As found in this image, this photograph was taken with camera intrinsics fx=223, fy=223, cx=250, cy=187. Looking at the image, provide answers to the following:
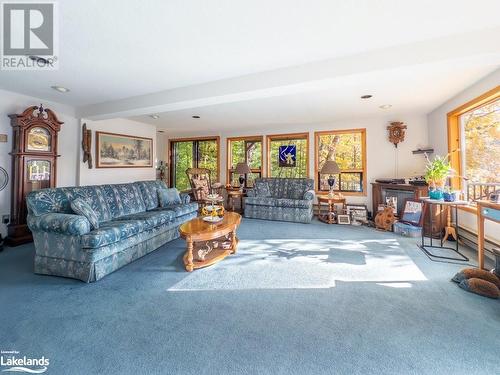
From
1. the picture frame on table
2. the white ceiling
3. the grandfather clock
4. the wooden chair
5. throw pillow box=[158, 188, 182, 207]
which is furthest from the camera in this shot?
the wooden chair

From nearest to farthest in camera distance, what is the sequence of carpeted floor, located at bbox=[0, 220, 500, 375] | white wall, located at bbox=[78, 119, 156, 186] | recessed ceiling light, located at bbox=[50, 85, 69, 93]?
carpeted floor, located at bbox=[0, 220, 500, 375] < recessed ceiling light, located at bbox=[50, 85, 69, 93] < white wall, located at bbox=[78, 119, 156, 186]

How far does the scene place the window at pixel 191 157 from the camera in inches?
269

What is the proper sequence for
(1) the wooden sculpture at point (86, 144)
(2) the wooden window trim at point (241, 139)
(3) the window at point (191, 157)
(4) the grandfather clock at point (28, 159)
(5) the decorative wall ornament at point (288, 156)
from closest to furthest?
(4) the grandfather clock at point (28, 159)
(1) the wooden sculpture at point (86, 144)
(5) the decorative wall ornament at point (288, 156)
(2) the wooden window trim at point (241, 139)
(3) the window at point (191, 157)

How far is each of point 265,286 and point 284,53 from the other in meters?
2.37

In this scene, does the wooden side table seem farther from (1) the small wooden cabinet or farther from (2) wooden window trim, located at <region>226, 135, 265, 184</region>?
(2) wooden window trim, located at <region>226, 135, 265, 184</region>

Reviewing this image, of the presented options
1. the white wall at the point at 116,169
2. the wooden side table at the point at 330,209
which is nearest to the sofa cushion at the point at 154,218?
the white wall at the point at 116,169

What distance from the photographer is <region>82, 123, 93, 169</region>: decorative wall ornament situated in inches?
172

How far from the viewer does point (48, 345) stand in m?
1.44

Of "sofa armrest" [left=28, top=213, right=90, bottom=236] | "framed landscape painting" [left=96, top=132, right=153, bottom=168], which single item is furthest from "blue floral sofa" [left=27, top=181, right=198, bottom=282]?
"framed landscape painting" [left=96, top=132, right=153, bottom=168]

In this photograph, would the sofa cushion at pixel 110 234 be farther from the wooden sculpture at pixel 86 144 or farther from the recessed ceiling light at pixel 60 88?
the wooden sculpture at pixel 86 144

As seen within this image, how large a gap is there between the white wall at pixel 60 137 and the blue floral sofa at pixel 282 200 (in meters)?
3.66

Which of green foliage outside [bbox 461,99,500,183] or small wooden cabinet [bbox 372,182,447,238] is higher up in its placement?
green foliage outside [bbox 461,99,500,183]

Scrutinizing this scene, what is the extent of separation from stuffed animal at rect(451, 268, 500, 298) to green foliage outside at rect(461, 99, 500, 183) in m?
1.47

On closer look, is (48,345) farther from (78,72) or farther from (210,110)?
(210,110)
